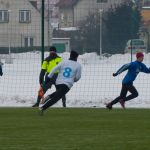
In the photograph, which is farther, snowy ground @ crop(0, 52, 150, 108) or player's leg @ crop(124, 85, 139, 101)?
snowy ground @ crop(0, 52, 150, 108)

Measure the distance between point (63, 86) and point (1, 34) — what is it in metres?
16.1

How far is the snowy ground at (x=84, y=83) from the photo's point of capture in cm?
2720

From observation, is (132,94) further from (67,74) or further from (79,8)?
(79,8)

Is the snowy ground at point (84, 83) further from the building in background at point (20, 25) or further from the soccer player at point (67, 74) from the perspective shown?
the soccer player at point (67, 74)

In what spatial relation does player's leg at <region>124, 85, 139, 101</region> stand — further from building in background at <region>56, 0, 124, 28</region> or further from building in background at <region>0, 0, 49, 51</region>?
building in background at <region>56, 0, 124, 28</region>

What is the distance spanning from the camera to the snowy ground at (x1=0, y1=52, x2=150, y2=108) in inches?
1071

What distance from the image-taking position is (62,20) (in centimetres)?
5556

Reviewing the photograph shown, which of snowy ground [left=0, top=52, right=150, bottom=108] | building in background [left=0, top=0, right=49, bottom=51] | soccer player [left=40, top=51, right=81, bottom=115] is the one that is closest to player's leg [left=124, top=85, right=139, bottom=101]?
snowy ground [left=0, top=52, right=150, bottom=108]
